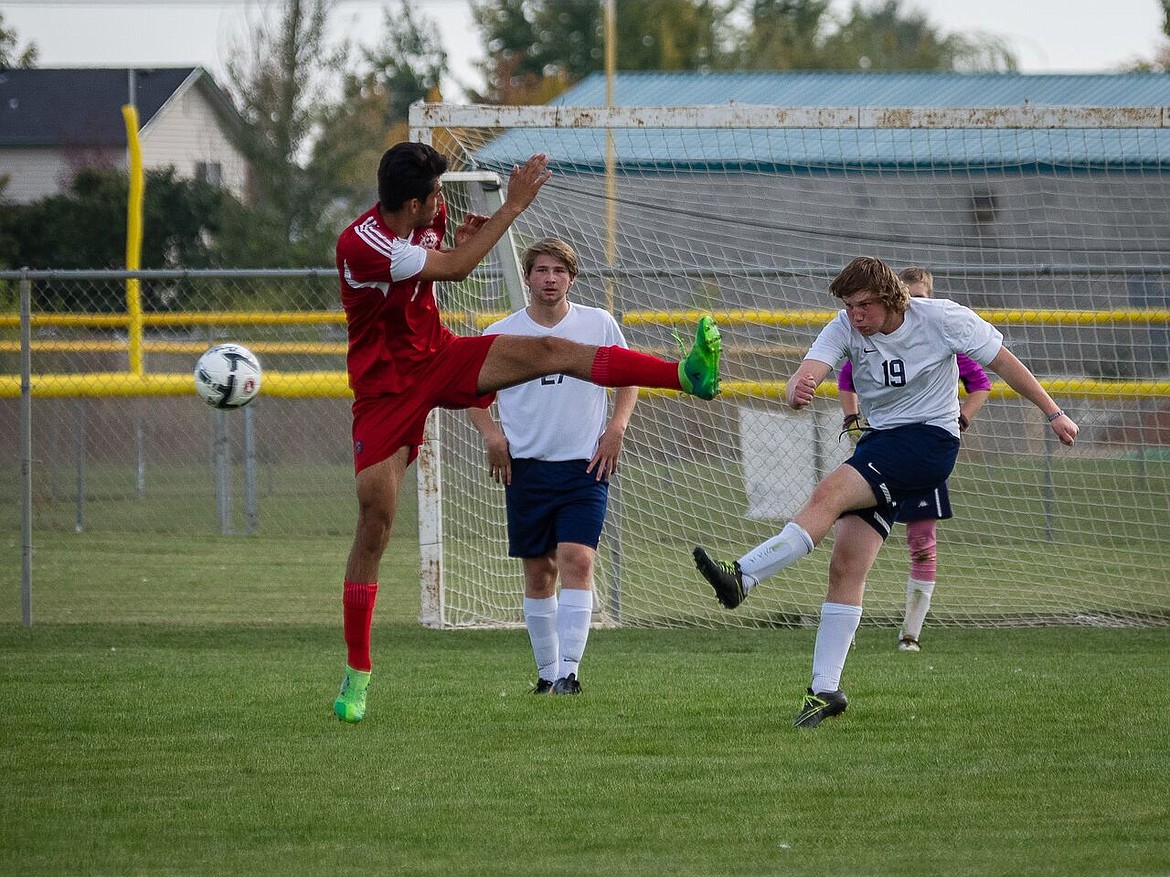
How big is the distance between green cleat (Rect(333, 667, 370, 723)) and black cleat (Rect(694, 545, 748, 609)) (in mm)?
1457

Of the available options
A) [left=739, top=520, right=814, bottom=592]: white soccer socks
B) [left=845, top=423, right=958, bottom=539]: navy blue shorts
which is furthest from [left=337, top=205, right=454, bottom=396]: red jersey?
[left=845, top=423, right=958, bottom=539]: navy blue shorts

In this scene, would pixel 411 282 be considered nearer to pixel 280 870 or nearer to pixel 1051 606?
pixel 280 870

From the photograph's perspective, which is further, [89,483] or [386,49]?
[386,49]

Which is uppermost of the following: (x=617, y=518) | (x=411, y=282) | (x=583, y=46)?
(x=583, y=46)

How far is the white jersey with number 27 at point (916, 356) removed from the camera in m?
5.41

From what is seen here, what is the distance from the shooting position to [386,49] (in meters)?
46.6

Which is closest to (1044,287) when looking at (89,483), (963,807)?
(89,483)

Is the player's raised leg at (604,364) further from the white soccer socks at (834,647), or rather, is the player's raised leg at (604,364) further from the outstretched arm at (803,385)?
the white soccer socks at (834,647)

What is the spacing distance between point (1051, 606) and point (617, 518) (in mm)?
2995

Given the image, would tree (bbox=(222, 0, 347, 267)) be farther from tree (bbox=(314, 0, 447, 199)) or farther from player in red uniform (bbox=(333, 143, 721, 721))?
player in red uniform (bbox=(333, 143, 721, 721))

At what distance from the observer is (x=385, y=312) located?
5.48m

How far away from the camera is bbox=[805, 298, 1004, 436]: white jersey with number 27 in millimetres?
5414

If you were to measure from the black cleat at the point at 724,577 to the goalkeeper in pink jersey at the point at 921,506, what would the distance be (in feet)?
6.81

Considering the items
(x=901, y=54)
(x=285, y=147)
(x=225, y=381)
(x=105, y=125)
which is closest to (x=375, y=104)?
Answer: (x=285, y=147)
